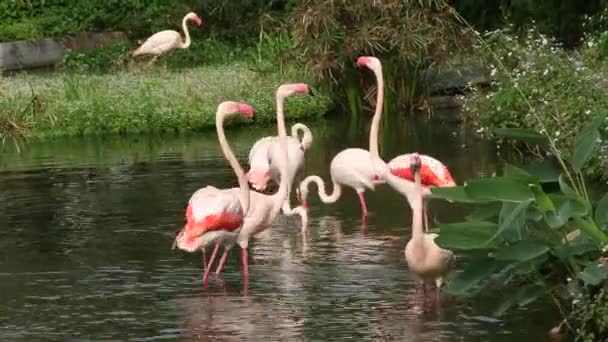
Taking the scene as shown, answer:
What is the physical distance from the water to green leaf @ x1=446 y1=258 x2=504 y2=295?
836 millimetres

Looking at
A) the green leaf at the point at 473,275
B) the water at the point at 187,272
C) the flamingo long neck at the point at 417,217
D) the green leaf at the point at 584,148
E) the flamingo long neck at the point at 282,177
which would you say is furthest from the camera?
the flamingo long neck at the point at 282,177

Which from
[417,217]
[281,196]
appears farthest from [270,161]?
[417,217]

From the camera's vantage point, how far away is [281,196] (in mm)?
10461

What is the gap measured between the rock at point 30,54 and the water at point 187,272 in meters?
13.0

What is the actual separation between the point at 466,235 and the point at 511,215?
0.40 meters

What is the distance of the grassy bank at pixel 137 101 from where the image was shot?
793 inches

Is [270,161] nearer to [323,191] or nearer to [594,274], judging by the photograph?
[323,191]

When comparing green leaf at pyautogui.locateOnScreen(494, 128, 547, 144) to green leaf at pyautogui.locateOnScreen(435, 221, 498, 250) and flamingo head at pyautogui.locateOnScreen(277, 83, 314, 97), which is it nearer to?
green leaf at pyautogui.locateOnScreen(435, 221, 498, 250)

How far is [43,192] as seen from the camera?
14523 mm

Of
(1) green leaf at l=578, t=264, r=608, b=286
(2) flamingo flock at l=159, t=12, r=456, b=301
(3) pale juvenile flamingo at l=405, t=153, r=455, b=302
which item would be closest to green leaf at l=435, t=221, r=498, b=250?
(1) green leaf at l=578, t=264, r=608, b=286

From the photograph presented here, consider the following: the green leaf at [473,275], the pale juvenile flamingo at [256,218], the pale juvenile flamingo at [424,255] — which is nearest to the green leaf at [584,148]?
the green leaf at [473,275]

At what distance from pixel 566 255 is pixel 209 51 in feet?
73.8

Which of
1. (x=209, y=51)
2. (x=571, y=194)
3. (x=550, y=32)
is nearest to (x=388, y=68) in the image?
(x=550, y=32)

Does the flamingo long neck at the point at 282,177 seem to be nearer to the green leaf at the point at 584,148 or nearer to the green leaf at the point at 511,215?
the green leaf at the point at 584,148
